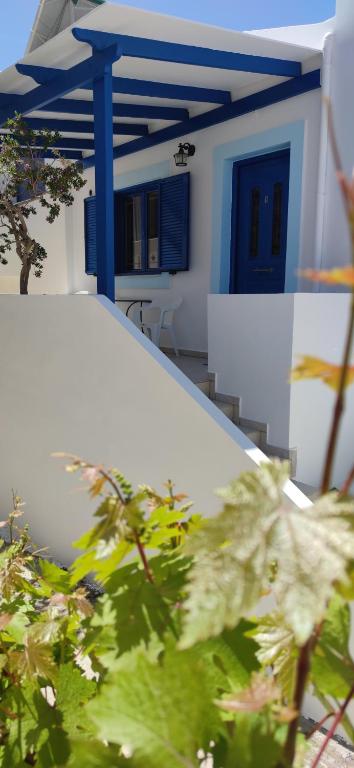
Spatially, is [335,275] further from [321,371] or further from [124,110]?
[124,110]

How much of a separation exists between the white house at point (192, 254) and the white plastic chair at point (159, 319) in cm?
18

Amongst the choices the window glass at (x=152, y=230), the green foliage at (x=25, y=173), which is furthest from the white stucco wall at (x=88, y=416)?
the window glass at (x=152, y=230)

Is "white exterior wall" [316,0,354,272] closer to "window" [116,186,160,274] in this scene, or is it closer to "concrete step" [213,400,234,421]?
"concrete step" [213,400,234,421]

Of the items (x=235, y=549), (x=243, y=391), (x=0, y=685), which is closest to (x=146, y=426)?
(x=243, y=391)

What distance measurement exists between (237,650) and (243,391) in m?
4.05

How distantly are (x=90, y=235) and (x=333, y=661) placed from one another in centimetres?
961

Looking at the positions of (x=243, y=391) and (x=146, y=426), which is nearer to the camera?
(x=146, y=426)

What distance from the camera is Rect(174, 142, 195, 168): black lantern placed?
741 cm

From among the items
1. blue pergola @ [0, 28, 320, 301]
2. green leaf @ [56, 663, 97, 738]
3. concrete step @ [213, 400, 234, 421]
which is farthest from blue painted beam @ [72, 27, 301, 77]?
green leaf @ [56, 663, 97, 738]

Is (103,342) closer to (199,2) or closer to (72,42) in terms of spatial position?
(72,42)

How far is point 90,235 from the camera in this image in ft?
31.9

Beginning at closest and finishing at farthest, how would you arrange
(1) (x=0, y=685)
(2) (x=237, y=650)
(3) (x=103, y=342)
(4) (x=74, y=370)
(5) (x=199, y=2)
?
1. (2) (x=237, y=650)
2. (1) (x=0, y=685)
3. (3) (x=103, y=342)
4. (4) (x=74, y=370)
5. (5) (x=199, y=2)

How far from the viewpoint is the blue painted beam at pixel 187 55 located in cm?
481

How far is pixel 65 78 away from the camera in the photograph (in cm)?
561
